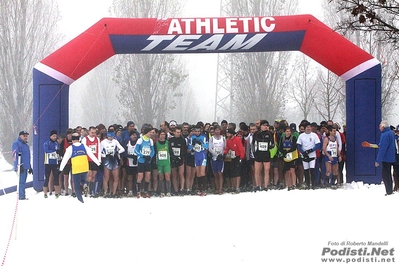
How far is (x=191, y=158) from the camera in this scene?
44.4ft

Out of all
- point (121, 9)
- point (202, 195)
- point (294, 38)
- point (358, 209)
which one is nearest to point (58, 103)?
point (202, 195)

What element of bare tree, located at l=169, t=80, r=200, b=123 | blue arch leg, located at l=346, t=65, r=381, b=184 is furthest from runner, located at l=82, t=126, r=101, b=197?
bare tree, located at l=169, t=80, r=200, b=123

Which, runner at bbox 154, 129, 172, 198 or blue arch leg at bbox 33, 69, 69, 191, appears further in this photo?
blue arch leg at bbox 33, 69, 69, 191

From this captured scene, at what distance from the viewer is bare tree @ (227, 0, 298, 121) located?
98.8ft

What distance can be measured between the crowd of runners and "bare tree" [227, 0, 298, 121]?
54.2ft

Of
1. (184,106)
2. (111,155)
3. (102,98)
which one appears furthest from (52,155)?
(184,106)

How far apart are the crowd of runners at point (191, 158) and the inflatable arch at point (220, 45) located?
576 millimetres

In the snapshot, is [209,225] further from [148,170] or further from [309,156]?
[309,156]

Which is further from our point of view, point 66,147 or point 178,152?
point 66,147

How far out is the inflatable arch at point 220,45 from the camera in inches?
540

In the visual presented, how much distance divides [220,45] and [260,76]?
646 inches

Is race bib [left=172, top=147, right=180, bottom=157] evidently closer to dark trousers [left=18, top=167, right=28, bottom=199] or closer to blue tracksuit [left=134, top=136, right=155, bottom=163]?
blue tracksuit [left=134, top=136, right=155, bottom=163]

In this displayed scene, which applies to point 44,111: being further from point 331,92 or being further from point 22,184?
point 331,92

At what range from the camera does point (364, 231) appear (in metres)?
8.05
